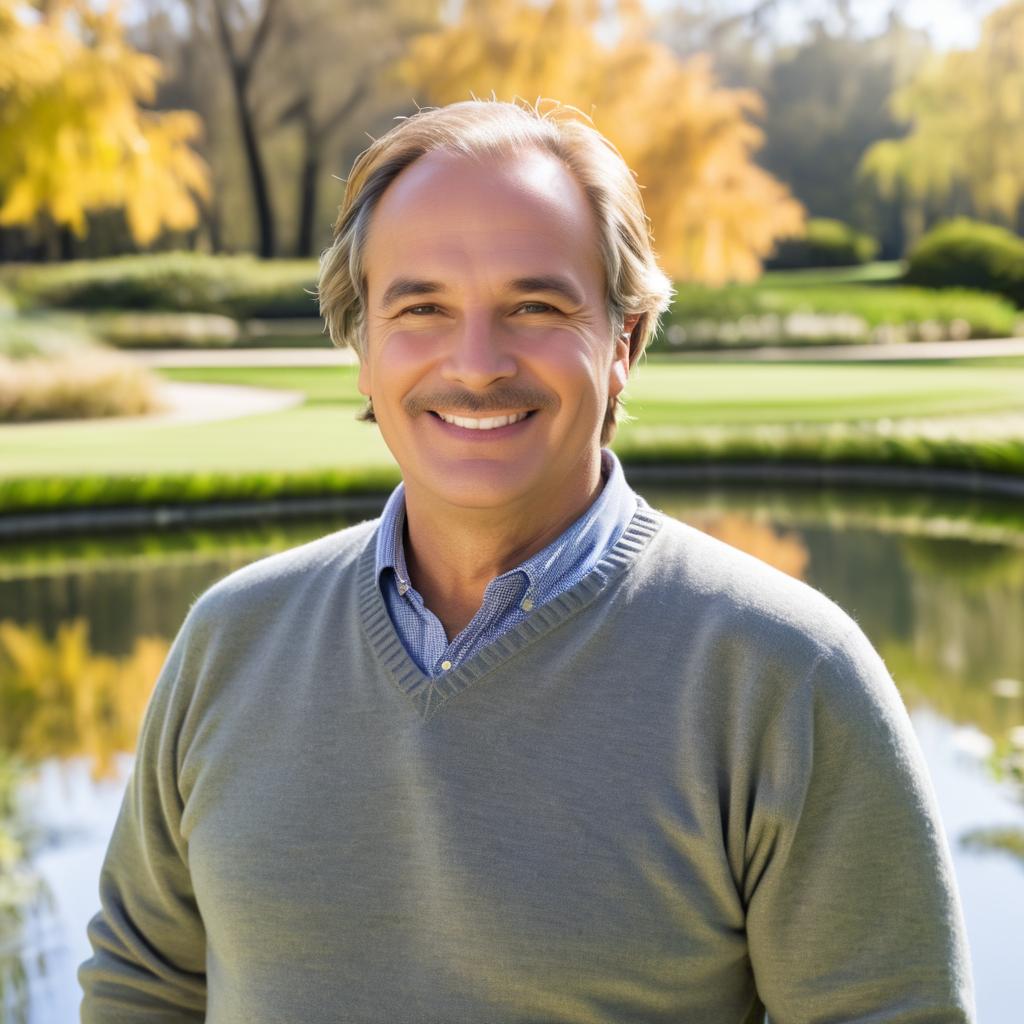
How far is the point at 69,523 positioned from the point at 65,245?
14067mm

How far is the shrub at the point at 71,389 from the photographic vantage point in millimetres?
13086

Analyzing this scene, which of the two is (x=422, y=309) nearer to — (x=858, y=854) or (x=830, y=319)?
(x=858, y=854)

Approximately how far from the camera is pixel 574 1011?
1228 mm

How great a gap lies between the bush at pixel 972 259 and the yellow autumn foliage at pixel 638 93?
7.19 feet

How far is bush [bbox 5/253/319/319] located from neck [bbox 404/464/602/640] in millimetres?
17712

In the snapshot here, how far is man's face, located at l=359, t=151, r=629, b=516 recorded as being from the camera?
1321mm

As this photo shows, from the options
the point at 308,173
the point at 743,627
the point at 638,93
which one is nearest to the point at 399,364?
the point at 743,627

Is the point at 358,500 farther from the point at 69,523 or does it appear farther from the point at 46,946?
the point at 46,946

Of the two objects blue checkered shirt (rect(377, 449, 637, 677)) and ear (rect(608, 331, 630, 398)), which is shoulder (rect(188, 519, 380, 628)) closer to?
blue checkered shirt (rect(377, 449, 637, 677))

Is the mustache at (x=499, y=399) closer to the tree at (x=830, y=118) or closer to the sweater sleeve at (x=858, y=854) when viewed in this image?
the sweater sleeve at (x=858, y=854)

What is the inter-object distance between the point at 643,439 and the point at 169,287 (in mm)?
10188

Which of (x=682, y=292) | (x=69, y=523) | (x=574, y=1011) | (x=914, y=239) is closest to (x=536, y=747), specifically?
A: (x=574, y=1011)

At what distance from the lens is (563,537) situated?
1.36 metres

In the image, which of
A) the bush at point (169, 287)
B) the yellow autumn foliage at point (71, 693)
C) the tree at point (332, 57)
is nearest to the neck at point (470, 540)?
the yellow autumn foliage at point (71, 693)
